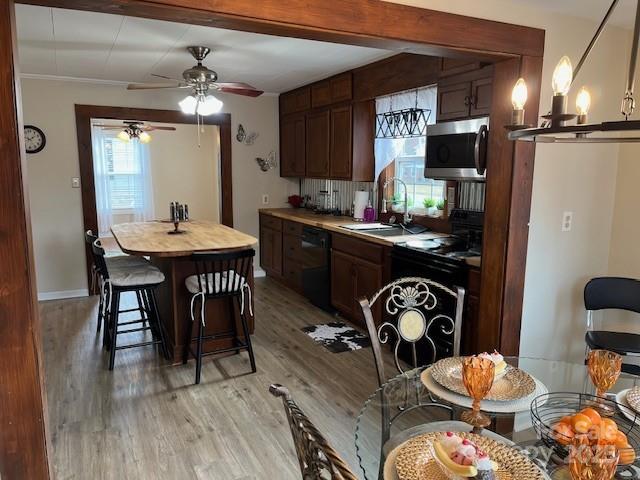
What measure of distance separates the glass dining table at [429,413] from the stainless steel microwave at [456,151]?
1261mm

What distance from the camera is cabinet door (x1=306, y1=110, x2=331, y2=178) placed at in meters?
4.92

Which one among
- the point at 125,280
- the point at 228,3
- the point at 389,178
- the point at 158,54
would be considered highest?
the point at 158,54

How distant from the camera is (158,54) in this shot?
3.79 metres

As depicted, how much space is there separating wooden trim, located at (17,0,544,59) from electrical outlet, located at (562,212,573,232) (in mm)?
907

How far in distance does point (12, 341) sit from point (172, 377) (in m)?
1.88

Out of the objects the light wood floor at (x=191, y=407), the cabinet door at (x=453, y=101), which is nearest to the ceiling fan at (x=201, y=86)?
the cabinet door at (x=453, y=101)

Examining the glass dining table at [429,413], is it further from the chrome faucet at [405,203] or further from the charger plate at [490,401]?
the chrome faucet at [405,203]

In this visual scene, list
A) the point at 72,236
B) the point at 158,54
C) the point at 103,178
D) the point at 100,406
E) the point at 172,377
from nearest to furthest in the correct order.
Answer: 1. the point at 100,406
2. the point at 172,377
3. the point at 158,54
4. the point at 72,236
5. the point at 103,178

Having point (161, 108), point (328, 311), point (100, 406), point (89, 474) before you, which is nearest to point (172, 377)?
point (100, 406)

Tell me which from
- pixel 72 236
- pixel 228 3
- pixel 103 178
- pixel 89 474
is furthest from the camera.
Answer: pixel 103 178

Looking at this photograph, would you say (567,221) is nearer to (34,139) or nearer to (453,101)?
(453,101)

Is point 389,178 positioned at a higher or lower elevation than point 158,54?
lower

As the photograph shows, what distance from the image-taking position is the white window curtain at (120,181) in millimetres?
8039

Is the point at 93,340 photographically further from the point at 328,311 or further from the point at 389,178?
the point at 389,178
